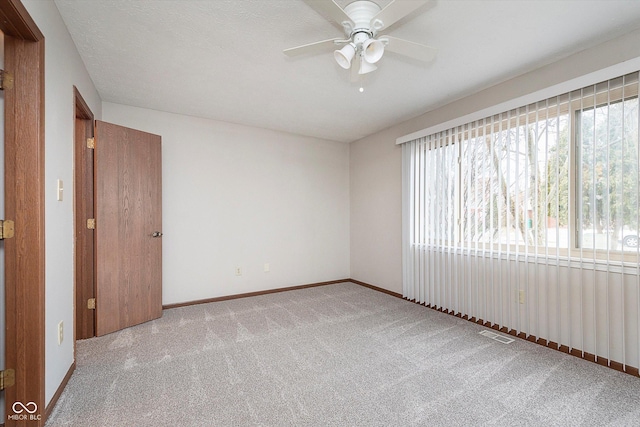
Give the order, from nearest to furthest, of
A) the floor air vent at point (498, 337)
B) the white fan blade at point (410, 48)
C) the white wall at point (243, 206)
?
the white fan blade at point (410, 48) < the floor air vent at point (498, 337) < the white wall at point (243, 206)

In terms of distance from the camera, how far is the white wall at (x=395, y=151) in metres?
2.26

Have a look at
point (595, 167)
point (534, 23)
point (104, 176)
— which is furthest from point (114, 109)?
point (595, 167)

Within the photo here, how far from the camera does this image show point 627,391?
1937 mm

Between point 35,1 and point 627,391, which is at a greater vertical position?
point 35,1

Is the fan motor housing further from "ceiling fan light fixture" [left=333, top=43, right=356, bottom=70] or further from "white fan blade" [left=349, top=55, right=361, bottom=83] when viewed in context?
"white fan blade" [left=349, top=55, right=361, bottom=83]

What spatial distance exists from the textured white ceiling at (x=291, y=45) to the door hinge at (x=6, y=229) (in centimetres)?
140

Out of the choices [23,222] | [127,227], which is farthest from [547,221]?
[127,227]

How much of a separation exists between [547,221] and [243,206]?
349 cm

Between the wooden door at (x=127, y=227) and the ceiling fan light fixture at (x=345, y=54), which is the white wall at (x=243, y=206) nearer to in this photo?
the wooden door at (x=127, y=227)

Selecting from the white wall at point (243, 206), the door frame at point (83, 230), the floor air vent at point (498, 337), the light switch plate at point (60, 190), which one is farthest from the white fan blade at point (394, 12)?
the white wall at point (243, 206)

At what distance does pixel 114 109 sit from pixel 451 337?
14.3 feet

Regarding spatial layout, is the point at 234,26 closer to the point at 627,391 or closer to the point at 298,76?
the point at 298,76

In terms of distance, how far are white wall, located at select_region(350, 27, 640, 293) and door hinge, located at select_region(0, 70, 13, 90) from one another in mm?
3567

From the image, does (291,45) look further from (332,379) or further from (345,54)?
(332,379)
